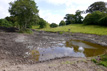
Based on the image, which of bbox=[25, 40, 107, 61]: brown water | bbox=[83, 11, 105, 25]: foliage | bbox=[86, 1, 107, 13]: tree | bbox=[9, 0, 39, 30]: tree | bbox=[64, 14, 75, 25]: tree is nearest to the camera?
bbox=[25, 40, 107, 61]: brown water

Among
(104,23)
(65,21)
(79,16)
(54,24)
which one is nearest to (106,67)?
(104,23)

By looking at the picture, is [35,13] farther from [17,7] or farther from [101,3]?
[101,3]

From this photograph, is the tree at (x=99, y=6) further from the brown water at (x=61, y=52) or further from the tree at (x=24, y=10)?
the brown water at (x=61, y=52)

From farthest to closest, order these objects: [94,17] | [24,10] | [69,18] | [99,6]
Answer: [69,18]
[99,6]
[94,17]
[24,10]

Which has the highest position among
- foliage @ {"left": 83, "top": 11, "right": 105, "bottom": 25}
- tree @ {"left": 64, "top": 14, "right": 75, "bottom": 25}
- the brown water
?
tree @ {"left": 64, "top": 14, "right": 75, "bottom": 25}

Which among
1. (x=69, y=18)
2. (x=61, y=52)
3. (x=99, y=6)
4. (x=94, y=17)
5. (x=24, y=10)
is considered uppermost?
(x=99, y=6)

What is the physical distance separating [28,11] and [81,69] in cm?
2383

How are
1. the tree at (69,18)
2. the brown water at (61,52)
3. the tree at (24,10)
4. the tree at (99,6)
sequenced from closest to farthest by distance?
the brown water at (61,52)
the tree at (24,10)
the tree at (99,6)
the tree at (69,18)

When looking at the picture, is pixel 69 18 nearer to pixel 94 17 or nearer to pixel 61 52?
pixel 94 17

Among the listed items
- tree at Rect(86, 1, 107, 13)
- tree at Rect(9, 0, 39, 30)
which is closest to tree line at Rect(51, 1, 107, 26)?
tree at Rect(86, 1, 107, 13)

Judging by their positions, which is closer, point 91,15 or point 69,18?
point 91,15

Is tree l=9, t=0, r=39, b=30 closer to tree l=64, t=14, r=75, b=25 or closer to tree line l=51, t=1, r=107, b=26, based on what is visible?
tree line l=51, t=1, r=107, b=26

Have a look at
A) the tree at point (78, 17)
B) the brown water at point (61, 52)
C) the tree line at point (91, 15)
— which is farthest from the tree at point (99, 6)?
the brown water at point (61, 52)

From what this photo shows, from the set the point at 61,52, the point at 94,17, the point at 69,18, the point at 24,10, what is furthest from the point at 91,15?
the point at 61,52
